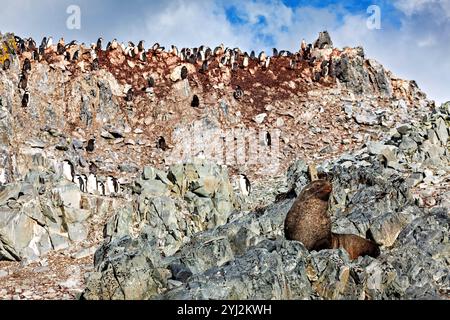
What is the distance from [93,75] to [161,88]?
436cm

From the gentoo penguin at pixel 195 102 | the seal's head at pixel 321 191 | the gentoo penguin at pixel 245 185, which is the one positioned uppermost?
the gentoo penguin at pixel 195 102

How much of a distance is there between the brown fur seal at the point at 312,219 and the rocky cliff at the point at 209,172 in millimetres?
1029

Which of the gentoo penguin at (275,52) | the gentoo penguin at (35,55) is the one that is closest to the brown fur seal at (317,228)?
the gentoo penguin at (35,55)

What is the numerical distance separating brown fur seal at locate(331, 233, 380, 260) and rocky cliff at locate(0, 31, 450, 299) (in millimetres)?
696

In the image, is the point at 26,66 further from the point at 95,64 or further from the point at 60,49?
the point at 95,64

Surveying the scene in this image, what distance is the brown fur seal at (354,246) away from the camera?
13500 millimetres

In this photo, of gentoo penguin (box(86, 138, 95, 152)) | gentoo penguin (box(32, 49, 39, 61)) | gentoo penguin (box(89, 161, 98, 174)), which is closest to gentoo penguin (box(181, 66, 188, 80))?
gentoo penguin (box(86, 138, 95, 152))

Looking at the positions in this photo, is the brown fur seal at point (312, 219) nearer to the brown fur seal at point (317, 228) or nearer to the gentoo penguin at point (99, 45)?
the brown fur seal at point (317, 228)

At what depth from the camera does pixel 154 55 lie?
3694cm

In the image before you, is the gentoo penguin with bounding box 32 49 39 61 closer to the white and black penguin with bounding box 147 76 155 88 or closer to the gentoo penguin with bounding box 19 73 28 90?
the gentoo penguin with bounding box 19 73 28 90

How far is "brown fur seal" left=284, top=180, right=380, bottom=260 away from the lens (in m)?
13.5

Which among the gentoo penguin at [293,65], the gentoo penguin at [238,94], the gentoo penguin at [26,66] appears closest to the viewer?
the gentoo penguin at [26,66]

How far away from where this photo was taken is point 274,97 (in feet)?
115

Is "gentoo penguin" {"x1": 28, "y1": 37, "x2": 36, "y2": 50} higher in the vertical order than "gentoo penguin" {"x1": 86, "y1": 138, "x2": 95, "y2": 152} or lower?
higher
